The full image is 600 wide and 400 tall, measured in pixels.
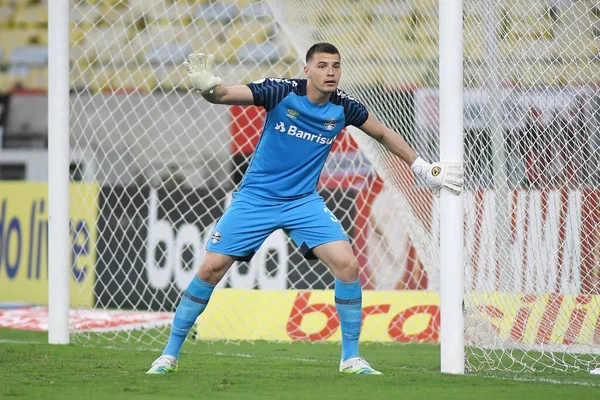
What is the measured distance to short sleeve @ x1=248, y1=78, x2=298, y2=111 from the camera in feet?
16.2

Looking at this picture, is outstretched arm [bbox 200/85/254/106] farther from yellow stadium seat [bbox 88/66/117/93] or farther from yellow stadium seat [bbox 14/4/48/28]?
yellow stadium seat [bbox 14/4/48/28]

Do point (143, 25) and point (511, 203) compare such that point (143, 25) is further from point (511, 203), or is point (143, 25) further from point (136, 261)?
point (511, 203)

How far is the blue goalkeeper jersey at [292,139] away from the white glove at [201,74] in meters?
A: 0.44

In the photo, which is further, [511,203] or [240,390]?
[511,203]

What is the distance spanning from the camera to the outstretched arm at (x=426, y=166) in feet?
16.3

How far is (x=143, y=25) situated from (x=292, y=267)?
4.03m

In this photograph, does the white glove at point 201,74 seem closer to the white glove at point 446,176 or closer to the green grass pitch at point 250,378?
the white glove at point 446,176

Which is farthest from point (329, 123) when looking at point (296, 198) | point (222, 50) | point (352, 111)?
point (222, 50)

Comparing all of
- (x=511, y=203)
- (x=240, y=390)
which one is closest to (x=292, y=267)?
(x=511, y=203)

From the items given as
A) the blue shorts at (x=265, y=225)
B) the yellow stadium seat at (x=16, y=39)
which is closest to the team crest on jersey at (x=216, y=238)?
the blue shorts at (x=265, y=225)

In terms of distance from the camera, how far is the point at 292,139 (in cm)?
507

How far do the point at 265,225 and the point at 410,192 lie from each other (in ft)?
7.21

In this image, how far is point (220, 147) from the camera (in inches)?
408

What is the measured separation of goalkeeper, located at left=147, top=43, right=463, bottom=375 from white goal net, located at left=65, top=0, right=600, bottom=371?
0.73m
